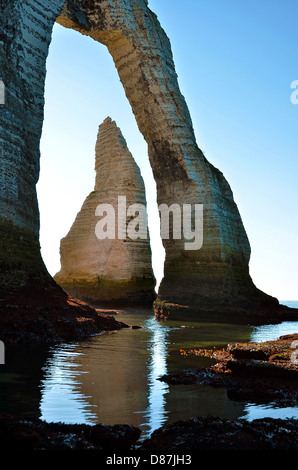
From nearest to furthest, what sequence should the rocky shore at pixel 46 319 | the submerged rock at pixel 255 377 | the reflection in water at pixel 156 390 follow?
the reflection in water at pixel 156 390, the submerged rock at pixel 255 377, the rocky shore at pixel 46 319

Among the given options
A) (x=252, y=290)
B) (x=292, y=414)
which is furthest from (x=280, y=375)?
(x=252, y=290)

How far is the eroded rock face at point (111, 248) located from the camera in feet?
90.2

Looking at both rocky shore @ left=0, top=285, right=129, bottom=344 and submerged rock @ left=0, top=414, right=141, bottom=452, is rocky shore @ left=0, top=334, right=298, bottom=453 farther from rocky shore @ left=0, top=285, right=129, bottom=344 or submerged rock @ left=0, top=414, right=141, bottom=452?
rocky shore @ left=0, top=285, right=129, bottom=344

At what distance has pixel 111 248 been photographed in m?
28.7

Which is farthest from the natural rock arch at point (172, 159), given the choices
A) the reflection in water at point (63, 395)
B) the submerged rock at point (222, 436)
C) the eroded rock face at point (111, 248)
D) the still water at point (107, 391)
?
the submerged rock at point (222, 436)

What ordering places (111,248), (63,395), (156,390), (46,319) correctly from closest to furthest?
1. (63,395)
2. (156,390)
3. (46,319)
4. (111,248)

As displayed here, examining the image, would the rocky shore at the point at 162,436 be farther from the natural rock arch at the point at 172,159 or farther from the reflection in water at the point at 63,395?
the natural rock arch at the point at 172,159

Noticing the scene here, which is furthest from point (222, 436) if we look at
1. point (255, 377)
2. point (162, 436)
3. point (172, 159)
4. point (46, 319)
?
point (172, 159)

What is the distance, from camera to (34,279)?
38.0 feet

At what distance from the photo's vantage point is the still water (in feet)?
13.3

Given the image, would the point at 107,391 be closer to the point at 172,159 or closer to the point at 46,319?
the point at 46,319

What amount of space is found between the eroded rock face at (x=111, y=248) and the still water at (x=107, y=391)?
63.6 ft

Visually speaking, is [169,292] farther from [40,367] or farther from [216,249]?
[40,367]

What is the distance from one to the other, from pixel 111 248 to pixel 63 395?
949 inches
